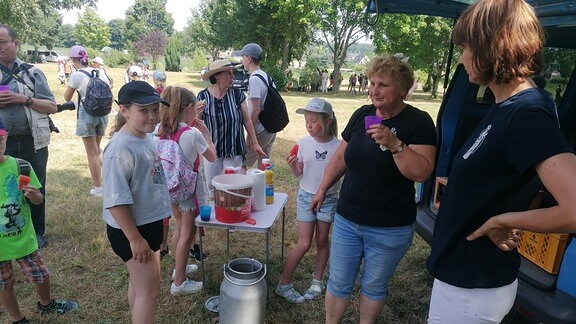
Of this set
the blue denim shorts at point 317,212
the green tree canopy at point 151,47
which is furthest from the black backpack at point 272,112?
the green tree canopy at point 151,47

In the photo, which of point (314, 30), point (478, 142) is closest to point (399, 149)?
point (478, 142)

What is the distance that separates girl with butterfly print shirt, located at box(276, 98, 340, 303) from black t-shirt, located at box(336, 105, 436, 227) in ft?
2.12

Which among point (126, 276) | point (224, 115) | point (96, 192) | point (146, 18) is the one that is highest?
point (146, 18)

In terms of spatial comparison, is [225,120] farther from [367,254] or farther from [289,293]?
[367,254]

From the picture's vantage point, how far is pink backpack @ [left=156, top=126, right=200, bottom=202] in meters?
2.81

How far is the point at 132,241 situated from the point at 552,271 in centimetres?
234

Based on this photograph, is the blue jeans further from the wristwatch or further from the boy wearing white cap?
the wristwatch

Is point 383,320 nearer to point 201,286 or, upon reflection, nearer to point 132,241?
point 201,286

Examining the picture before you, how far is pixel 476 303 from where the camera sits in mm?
1409

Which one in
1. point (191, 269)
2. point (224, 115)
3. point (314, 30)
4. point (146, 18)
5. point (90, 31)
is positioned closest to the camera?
point (191, 269)

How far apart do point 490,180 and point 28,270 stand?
2.76 m

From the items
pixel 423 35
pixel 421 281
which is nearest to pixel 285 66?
pixel 423 35

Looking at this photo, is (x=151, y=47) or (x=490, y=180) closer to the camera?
(x=490, y=180)

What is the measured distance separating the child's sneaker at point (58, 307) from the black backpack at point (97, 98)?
261 centimetres
